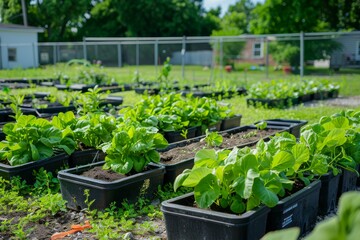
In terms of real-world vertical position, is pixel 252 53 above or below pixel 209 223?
above

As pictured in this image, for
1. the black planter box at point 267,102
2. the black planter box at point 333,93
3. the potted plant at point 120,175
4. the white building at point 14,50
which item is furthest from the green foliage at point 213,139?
the white building at point 14,50

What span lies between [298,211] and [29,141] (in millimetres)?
2433

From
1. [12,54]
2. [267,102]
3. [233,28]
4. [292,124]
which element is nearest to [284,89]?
[267,102]

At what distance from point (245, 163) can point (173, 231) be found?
2.06ft

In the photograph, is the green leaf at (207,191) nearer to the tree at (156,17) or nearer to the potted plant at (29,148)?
the potted plant at (29,148)

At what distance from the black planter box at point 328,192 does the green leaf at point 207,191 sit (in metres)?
1.12

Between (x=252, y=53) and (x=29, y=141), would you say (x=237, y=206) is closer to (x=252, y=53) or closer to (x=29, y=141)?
(x=29, y=141)

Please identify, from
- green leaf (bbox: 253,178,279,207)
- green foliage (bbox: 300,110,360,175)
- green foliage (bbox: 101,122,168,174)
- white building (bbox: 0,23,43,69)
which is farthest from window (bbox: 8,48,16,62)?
green leaf (bbox: 253,178,279,207)

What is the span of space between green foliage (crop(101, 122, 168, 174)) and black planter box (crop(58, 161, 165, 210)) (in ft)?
0.31

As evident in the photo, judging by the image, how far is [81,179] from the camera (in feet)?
11.3

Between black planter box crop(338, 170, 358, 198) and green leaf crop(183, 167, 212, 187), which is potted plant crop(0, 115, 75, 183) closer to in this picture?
green leaf crop(183, 167, 212, 187)

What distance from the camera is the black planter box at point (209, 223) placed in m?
2.51

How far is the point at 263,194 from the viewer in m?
2.55

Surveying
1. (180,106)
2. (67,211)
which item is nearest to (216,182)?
(67,211)
